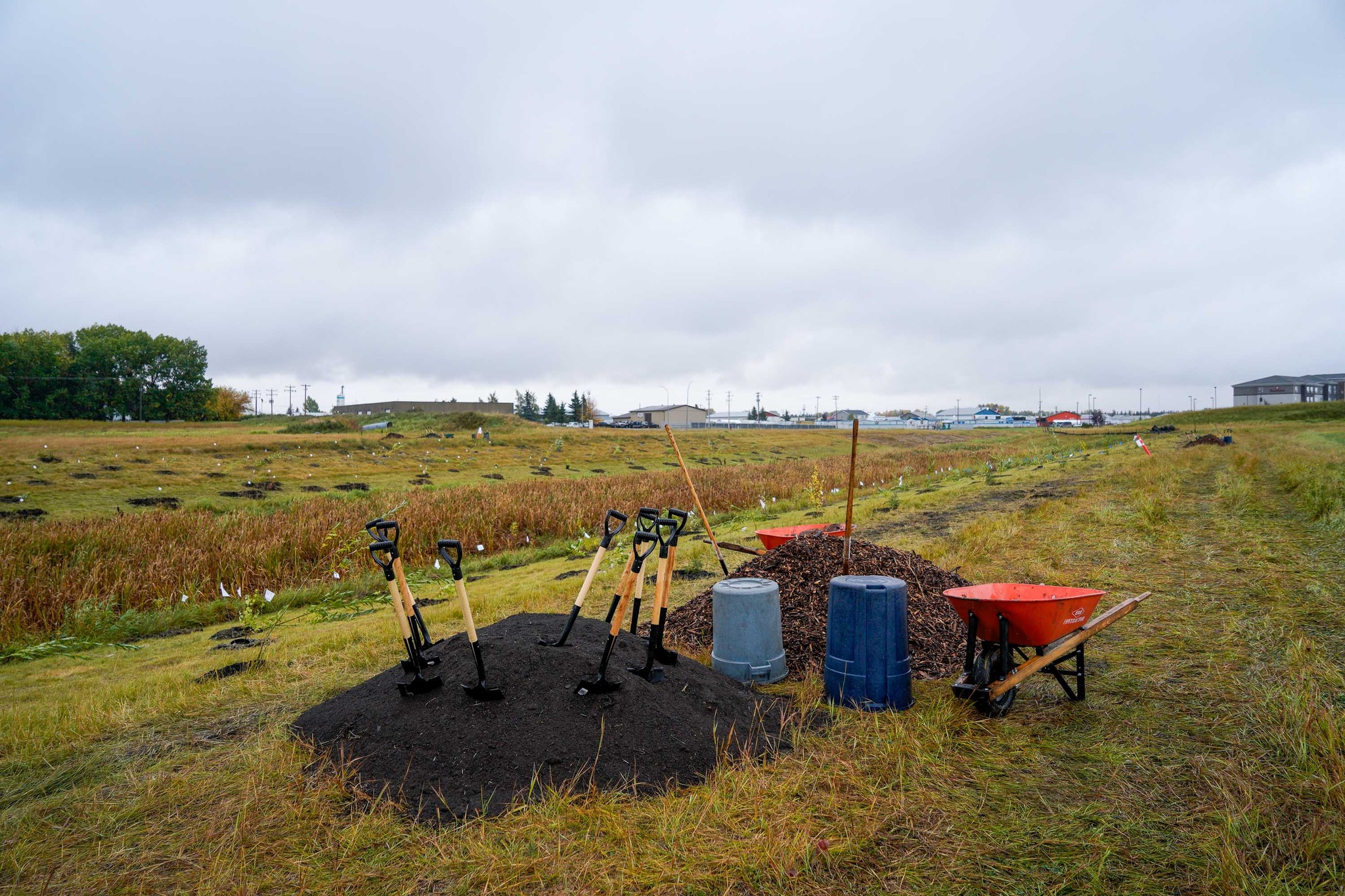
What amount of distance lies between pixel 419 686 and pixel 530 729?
1023mm

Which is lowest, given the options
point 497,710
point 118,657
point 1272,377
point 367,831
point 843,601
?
point 118,657

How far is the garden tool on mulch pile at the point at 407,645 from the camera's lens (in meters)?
4.84

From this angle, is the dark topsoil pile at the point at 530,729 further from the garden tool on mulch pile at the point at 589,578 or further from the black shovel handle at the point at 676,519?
the black shovel handle at the point at 676,519

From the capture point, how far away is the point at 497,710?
4.83 meters

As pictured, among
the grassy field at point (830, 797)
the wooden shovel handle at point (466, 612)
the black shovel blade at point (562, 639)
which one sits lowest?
the grassy field at point (830, 797)

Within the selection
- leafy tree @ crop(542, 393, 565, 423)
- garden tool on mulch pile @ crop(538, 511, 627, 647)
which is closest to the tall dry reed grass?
garden tool on mulch pile @ crop(538, 511, 627, 647)

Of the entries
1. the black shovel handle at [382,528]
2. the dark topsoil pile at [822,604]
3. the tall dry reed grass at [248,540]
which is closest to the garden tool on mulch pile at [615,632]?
the black shovel handle at [382,528]

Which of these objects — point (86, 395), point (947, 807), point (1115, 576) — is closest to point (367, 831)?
point (947, 807)

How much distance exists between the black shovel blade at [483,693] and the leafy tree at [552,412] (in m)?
121

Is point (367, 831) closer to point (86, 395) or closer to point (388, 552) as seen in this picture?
point (388, 552)

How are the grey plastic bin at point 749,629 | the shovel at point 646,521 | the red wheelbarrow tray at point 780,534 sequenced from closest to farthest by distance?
the shovel at point 646,521 < the grey plastic bin at point 749,629 < the red wheelbarrow tray at point 780,534

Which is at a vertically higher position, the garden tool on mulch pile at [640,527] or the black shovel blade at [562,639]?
the garden tool on mulch pile at [640,527]

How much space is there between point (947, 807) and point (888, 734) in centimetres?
95

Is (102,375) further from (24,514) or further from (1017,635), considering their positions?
(1017,635)
